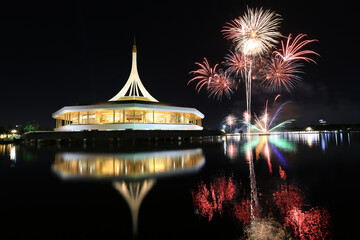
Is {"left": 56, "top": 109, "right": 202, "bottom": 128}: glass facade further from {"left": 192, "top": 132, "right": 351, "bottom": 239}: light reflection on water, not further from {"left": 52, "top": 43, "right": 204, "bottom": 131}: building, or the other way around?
{"left": 192, "top": 132, "right": 351, "bottom": 239}: light reflection on water

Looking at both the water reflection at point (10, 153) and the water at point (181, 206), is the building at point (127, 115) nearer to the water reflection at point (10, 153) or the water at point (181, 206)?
the water reflection at point (10, 153)

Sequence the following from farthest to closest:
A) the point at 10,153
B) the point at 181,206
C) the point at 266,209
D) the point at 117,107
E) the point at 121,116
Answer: the point at 121,116, the point at 117,107, the point at 10,153, the point at 181,206, the point at 266,209

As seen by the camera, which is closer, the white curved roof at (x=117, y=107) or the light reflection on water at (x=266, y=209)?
the light reflection on water at (x=266, y=209)

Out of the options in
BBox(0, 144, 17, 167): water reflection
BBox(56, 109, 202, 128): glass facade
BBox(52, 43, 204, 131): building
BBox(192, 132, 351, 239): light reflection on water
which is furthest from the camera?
BBox(56, 109, 202, 128): glass facade

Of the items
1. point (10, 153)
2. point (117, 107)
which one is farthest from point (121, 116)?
point (10, 153)

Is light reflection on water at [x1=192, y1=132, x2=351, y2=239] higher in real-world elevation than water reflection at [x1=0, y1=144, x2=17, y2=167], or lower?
higher

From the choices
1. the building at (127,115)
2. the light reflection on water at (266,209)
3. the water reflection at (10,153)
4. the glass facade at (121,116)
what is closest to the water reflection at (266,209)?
the light reflection on water at (266,209)

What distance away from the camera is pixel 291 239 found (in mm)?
2762

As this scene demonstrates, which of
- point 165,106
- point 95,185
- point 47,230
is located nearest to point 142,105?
point 165,106

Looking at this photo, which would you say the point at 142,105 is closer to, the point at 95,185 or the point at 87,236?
the point at 95,185

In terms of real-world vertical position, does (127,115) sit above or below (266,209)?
above

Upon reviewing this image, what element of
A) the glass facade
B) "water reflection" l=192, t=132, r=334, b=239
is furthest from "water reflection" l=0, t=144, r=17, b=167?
the glass facade

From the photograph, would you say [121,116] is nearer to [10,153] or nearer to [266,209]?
[10,153]

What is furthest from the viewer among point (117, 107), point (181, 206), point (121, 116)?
point (121, 116)
